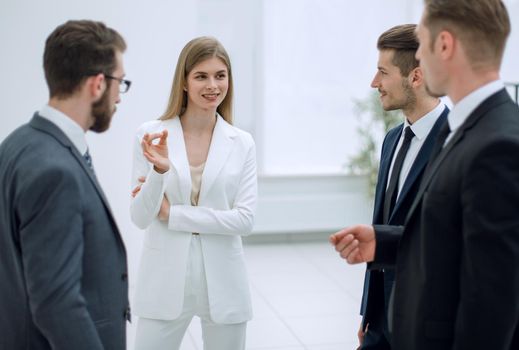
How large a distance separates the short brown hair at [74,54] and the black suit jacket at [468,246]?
0.88 m

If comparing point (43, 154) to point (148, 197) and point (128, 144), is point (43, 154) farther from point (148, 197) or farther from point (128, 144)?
point (128, 144)

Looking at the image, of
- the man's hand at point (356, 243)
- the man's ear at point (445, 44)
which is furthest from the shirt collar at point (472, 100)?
the man's hand at point (356, 243)

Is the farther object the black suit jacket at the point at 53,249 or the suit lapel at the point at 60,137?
the suit lapel at the point at 60,137

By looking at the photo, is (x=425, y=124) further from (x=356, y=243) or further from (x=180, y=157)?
(x=180, y=157)

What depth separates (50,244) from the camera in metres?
1.55

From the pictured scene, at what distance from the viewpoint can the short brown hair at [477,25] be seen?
1.57 metres

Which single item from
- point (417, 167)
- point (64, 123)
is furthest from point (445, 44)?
point (64, 123)

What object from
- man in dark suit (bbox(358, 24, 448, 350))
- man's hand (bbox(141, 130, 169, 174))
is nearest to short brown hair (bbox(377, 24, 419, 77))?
man in dark suit (bbox(358, 24, 448, 350))

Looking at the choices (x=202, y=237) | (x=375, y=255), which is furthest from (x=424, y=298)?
(x=202, y=237)

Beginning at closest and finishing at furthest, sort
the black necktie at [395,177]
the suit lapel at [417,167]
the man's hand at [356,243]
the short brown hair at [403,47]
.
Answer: the man's hand at [356,243], the suit lapel at [417,167], the black necktie at [395,177], the short brown hair at [403,47]

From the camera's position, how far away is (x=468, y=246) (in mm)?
1475

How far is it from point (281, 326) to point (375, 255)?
2.46 meters

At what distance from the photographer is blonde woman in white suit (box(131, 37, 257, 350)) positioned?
247cm

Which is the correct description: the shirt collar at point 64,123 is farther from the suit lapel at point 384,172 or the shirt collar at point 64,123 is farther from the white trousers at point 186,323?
the suit lapel at point 384,172
